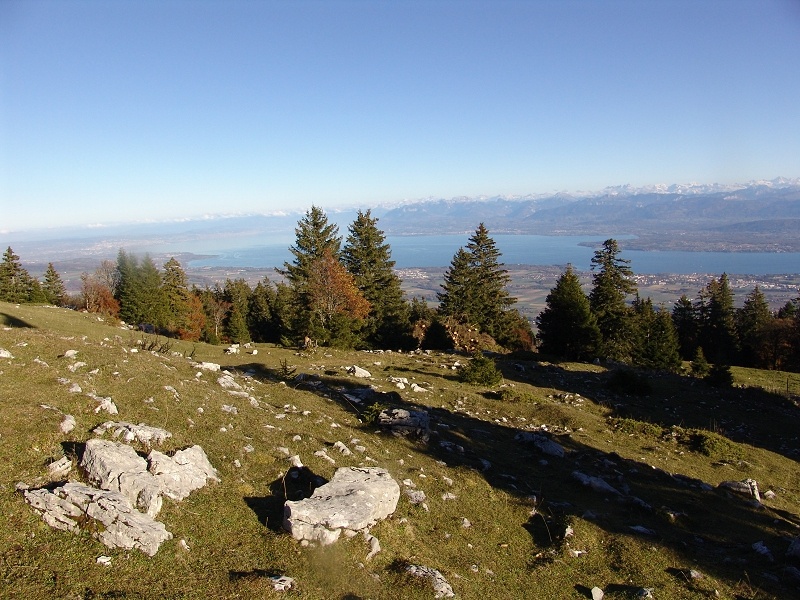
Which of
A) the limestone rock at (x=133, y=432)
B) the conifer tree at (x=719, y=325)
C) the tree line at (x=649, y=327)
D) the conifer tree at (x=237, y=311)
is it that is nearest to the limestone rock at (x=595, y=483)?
the limestone rock at (x=133, y=432)

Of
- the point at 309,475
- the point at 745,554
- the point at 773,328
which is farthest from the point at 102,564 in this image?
the point at 773,328

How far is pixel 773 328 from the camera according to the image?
55.8 m

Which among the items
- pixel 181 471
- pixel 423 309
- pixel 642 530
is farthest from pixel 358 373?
pixel 423 309

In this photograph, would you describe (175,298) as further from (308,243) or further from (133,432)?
(133,432)

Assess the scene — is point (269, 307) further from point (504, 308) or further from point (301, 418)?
point (301, 418)

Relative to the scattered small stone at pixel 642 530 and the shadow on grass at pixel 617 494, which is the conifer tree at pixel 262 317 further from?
the scattered small stone at pixel 642 530

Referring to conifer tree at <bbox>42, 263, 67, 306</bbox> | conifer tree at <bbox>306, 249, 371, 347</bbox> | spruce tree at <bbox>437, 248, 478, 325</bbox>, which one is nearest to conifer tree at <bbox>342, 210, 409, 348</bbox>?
spruce tree at <bbox>437, 248, 478, 325</bbox>

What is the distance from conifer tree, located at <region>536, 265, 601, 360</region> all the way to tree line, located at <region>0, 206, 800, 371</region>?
10 centimetres

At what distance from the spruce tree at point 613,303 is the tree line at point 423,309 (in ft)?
0.40

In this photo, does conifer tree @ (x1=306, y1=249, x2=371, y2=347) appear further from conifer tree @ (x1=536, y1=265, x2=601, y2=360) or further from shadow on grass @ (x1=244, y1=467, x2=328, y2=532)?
shadow on grass @ (x1=244, y1=467, x2=328, y2=532)

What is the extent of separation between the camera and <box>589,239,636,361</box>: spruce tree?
52.6m

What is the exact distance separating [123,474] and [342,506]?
4.26 meters

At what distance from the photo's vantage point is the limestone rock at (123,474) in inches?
322

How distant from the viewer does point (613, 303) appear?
52.8 metres
